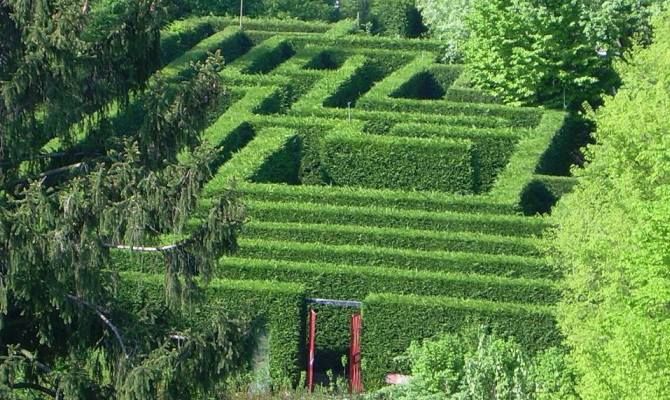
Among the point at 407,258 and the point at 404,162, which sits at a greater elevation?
the point at 404,162

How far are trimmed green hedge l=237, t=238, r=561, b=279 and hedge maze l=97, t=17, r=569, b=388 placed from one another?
0.04 meters

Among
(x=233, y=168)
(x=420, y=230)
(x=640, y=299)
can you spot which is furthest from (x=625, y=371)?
(x=233, y=168)

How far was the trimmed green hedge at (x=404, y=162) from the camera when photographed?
142 feet

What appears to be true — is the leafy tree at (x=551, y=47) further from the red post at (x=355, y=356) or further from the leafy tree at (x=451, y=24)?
the red post at (x=355, y=356)

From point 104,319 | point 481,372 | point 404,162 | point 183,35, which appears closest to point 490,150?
point 404,162

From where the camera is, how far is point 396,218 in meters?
38.1

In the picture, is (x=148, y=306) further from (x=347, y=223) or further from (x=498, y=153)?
(x=498, y=153)

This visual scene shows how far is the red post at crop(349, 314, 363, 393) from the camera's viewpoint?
33.8 m

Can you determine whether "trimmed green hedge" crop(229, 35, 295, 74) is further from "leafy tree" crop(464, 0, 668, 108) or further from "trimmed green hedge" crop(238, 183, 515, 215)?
"trimmed green hedge" crop(238, 183, 515, 215)

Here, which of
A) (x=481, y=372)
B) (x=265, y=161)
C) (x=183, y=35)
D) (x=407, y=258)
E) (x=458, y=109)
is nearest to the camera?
(x=481, y=372)

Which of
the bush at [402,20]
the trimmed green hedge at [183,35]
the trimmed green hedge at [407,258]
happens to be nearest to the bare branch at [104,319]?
the trimmed green hedge at [407,258]

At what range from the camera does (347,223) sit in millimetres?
38125

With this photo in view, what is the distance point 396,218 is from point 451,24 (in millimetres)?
21079

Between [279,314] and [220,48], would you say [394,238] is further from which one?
[220,48]
